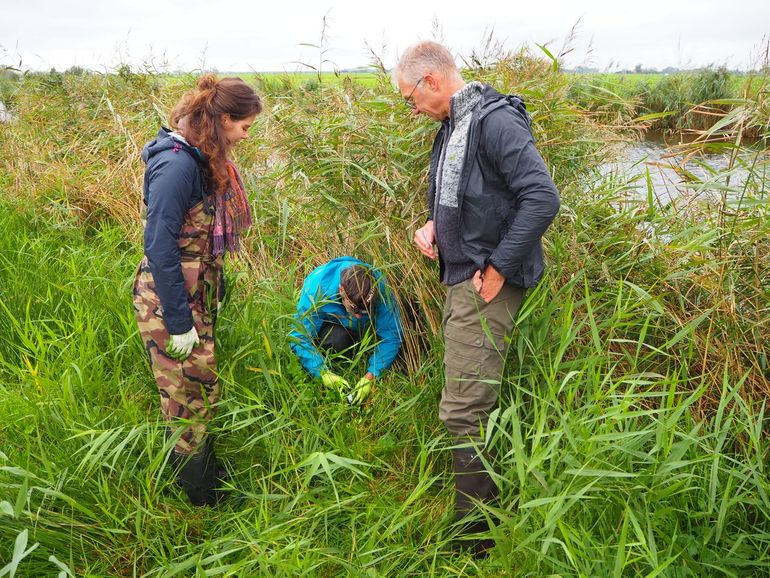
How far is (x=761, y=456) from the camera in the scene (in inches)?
73.3

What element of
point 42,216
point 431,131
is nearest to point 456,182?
point 431,131

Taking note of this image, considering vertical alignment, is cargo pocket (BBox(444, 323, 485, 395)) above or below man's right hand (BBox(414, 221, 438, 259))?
below

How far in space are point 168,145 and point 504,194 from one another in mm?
1225

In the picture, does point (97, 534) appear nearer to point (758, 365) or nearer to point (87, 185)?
point (758, 365)

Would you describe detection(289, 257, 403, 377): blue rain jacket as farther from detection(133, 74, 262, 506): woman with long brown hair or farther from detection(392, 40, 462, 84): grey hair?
detection(392, 40, 462, 84): grey hair

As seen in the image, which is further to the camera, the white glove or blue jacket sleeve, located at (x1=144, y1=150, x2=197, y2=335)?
the white glove

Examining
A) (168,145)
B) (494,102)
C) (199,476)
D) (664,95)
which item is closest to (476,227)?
(494,102)

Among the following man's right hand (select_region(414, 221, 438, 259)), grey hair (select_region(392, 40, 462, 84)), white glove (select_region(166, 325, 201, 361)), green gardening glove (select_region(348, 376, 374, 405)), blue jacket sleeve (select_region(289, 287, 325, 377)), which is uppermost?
grey hair (select_region(392, 40, 462, 84))

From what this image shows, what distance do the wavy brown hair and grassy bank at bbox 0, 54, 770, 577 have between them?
62 cm

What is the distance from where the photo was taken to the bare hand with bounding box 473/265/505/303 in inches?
78.2

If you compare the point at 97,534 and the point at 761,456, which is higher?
the point at 761,456

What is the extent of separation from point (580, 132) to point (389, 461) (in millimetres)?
2004

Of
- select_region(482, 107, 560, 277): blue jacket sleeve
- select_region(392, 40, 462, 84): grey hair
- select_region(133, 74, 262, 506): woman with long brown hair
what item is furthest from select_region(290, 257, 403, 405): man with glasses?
select_region(392, 40, 462, 84): grey hair

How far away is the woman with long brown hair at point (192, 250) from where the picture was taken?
6.55 ft
